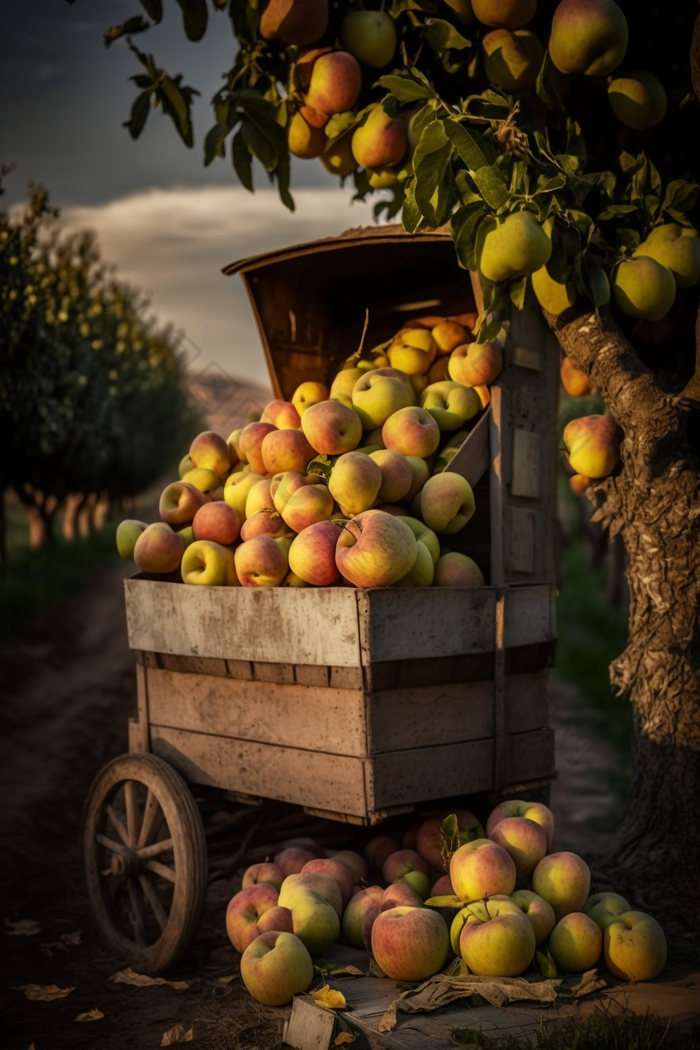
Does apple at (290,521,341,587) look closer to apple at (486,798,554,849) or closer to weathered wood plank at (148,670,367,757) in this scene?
weathered wood plank at (148,670,367,757)

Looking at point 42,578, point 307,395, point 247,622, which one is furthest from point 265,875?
point 42,578

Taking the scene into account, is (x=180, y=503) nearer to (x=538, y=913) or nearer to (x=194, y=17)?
(x=194, y=17)

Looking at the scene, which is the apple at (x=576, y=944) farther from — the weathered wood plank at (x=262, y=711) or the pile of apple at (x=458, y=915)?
the weathered wood plank at (x=262, y=711)

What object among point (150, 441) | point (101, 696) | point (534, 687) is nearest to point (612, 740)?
point (534, 687)

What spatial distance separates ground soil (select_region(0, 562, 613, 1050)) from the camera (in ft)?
9.98

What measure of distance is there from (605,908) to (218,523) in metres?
1.96

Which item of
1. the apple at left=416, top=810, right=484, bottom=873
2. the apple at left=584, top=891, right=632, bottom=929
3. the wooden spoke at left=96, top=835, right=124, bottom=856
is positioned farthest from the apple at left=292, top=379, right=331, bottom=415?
the apple at left=584, top=891, right=632, bottom=929

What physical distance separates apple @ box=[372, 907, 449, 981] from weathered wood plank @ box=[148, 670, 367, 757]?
0.52m

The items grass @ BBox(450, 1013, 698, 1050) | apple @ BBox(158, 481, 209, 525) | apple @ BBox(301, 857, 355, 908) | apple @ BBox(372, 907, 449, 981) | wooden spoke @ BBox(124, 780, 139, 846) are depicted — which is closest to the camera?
grass @ BBox(450, 1013, 698, 1050)

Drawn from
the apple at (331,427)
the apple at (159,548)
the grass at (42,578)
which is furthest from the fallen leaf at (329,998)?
the grass at (42,578)

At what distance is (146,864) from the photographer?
363cm

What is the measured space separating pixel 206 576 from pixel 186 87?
2.36 m

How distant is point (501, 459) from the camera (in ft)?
11.8

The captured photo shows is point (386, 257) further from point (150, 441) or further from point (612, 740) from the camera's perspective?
point (150, 441)
